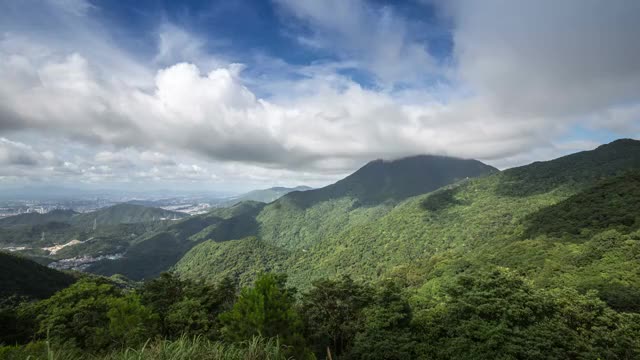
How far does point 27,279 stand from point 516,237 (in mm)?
138636

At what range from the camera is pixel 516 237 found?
3438 inches

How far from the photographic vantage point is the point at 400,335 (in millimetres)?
24766

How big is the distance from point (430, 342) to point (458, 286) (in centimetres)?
1060

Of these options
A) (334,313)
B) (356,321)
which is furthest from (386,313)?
(334,313)

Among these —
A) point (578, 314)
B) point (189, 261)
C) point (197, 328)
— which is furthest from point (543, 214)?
point (189, 261)

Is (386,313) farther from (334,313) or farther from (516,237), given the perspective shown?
(516,237)

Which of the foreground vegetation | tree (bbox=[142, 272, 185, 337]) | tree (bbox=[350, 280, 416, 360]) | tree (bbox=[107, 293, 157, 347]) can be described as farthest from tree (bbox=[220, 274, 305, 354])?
tree (bbox=[142, 272, 185, 337])

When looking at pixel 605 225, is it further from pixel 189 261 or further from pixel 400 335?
pixel 189 261

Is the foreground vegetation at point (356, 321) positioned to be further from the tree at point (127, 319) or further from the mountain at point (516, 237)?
the mountain at point (516, 237)

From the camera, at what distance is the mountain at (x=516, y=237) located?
51.6 m

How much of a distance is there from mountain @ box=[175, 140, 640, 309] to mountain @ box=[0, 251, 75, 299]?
59853 millimetres

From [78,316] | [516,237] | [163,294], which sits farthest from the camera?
[516,237]

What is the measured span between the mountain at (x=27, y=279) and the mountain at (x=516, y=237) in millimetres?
59853

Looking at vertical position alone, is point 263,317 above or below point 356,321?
above
